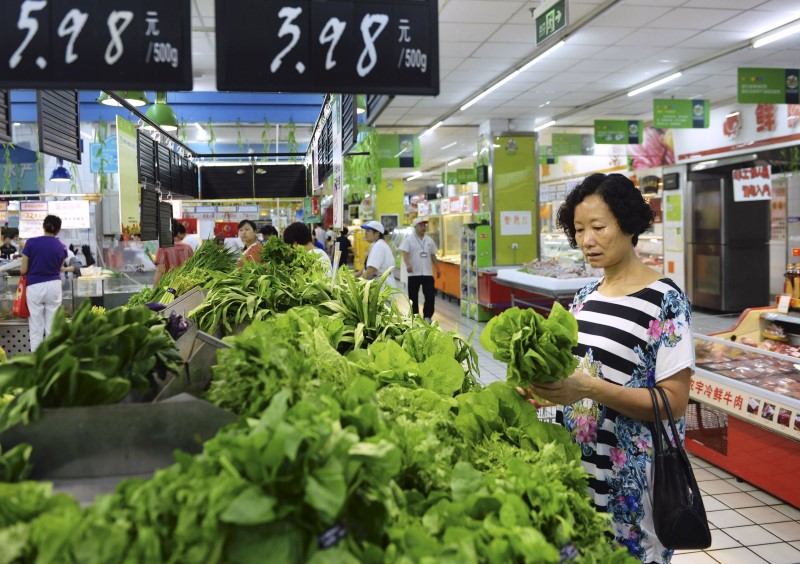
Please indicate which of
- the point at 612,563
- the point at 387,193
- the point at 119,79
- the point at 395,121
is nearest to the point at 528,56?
the point at 395,121

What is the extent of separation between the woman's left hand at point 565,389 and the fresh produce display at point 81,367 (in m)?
0.93

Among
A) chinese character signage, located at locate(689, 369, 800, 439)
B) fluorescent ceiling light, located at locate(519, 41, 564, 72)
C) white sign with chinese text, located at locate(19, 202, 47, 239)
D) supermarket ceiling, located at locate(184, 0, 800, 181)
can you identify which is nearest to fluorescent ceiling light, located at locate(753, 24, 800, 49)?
supermarket ceiling, located at locate(184, 0, 800, 181)

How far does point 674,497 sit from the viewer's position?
182cm

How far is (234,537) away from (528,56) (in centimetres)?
820

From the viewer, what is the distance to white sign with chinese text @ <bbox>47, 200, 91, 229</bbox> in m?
12.6

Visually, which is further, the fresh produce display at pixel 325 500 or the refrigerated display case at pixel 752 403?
the refrigerated display case at pixel 752 403

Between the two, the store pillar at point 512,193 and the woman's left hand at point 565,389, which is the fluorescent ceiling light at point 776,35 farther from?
the woman's left hand at point 565,389

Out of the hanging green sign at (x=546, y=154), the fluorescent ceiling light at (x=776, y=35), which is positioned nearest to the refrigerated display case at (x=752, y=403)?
the fluorescent ceiling light at (x=776, y=35)

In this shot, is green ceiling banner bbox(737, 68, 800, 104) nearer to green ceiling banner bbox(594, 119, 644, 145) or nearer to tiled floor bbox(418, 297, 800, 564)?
green ceiling banner bbox(594, 119, 644, 145)

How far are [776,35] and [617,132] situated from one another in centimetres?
400

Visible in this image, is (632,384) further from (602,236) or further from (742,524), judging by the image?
(742,524)

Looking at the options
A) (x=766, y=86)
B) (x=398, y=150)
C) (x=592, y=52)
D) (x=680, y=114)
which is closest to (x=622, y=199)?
(x=592, y=52)

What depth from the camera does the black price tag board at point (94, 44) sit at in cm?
270

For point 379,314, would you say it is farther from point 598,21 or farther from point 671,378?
point 598,21
